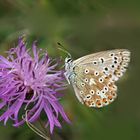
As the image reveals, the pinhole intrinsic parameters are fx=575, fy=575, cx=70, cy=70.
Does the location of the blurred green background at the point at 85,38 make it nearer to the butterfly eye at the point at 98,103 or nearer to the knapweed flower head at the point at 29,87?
the knapweed flower head at the point at 29,87

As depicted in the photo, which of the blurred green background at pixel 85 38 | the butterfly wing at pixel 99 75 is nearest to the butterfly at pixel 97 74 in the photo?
the butterfly wing at pixel 99 75

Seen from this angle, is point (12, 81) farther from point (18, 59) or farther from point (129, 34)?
point (129, 34)

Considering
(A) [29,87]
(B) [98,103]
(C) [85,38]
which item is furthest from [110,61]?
(C) [85,38]

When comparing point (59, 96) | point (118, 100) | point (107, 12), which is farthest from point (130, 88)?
point (59, 96)

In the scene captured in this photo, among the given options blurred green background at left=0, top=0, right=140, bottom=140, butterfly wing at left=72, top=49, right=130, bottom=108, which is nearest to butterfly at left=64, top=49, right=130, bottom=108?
butterfly wing at left=72, top=49, right=130, bottom=108

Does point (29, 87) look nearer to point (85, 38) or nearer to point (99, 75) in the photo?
point (99, 75)

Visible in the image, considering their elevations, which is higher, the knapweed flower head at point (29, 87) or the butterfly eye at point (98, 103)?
the knapweed flower head at point (29, 87)

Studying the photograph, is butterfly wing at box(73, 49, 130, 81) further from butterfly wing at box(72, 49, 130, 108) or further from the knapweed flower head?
the knapweed flower head
